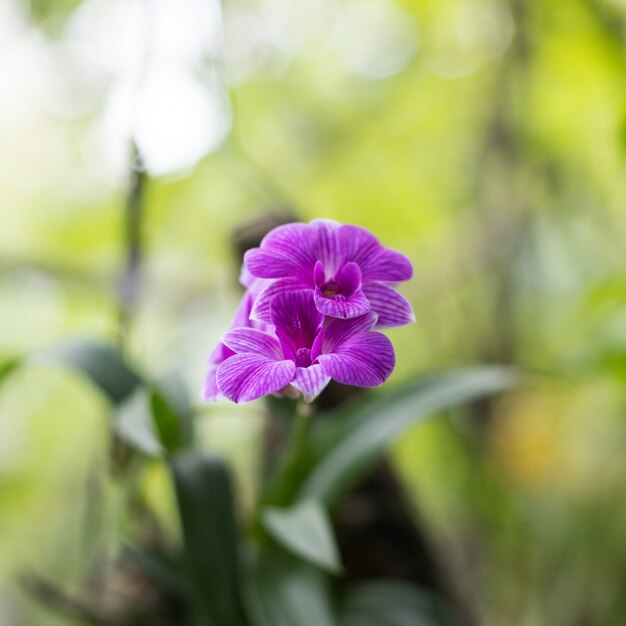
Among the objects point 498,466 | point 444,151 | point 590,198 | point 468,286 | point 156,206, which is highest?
point 444,151

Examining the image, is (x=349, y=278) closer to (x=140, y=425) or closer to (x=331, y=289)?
(x=331, y=289)

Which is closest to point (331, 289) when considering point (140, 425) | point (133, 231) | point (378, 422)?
point (140, 425)

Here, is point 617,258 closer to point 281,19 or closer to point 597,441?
point 597,441

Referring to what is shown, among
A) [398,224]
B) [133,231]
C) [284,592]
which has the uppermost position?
[398,224]

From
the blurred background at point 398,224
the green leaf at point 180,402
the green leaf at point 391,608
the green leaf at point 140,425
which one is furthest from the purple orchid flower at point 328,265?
the blurred background at point 398,224

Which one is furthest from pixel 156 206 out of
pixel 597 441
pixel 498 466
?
pixel 597 441

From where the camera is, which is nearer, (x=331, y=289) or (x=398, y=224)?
(x=331, y=289)

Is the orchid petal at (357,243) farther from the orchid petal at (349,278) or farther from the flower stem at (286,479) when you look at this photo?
the flower stem at (286,479)
